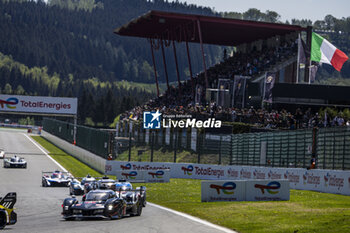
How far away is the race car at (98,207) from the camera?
20.3m

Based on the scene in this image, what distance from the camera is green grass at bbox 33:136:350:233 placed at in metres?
18.1

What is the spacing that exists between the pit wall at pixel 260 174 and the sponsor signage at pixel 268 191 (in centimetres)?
271

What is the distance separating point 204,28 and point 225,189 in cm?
4602

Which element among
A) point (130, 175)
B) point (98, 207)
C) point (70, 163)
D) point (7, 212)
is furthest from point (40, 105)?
point (7, 212)

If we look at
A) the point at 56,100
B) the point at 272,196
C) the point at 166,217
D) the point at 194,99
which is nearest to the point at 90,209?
the point at 166,217

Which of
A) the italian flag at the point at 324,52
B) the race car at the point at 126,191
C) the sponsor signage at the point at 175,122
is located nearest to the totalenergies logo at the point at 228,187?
the race car at the point at 126,191

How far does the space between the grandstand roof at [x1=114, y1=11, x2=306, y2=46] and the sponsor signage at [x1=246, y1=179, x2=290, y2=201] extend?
1516 inches

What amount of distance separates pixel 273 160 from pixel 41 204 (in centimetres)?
1553

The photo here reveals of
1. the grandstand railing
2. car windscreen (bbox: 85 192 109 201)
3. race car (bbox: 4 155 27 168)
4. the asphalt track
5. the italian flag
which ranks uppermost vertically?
the italian flag

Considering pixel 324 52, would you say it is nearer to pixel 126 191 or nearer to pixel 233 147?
pixel 233 147

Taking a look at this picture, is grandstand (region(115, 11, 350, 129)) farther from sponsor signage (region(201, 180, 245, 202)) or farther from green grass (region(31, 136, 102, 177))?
sponsor signage (region(201, 180, 245, 202))

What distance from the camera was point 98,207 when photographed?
20.5m

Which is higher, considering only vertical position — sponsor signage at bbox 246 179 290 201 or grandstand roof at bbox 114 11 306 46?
grandstand roof at bbox 114 11 306 46

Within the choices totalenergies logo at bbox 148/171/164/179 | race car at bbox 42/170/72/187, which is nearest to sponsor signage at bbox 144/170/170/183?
totalenergies logo at bbox 148/171/164/179
